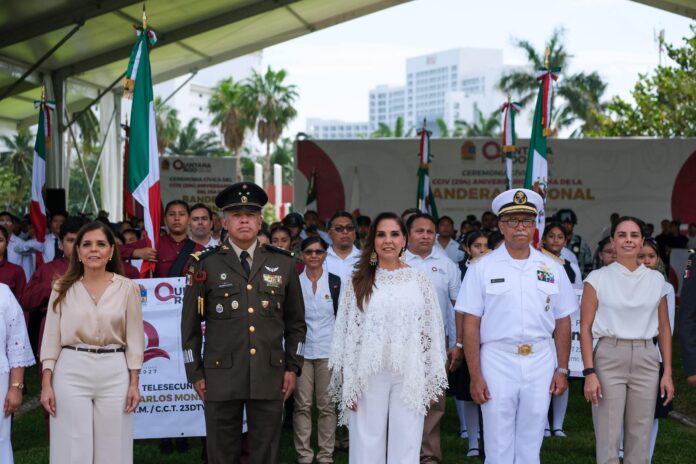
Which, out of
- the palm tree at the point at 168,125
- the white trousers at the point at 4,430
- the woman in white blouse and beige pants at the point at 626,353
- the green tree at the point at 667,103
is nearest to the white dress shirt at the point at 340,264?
the woman in white blouse and beige pants at the point at 626,353

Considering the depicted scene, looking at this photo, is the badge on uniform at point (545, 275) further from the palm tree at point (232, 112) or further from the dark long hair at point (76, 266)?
the palm tree at point (232, 112)

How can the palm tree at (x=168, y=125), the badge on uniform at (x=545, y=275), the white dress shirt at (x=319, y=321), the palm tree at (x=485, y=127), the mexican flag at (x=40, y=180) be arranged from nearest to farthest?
the badge on uniform at (x=545, y=275) → the white dress shirt at (x=319, y=321) → the mexican flag at (x=40, y=180) → the palm tree at (x=168, y=125) → the palm tree at (x=485, y=127)

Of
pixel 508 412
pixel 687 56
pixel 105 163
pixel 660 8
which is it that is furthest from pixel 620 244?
pixel 687 56

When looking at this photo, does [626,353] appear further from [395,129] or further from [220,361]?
[395,129]

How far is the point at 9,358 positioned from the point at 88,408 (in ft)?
2.16

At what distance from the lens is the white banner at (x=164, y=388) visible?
6984 millimetres

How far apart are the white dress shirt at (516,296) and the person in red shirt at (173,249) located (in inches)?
98.7

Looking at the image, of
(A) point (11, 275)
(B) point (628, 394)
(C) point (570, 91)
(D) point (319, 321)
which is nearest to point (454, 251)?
(D) point (319, 321)

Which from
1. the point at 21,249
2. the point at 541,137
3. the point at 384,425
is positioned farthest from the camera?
the point at 21,249

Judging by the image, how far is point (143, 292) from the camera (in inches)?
273

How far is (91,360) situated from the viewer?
5.02 meters

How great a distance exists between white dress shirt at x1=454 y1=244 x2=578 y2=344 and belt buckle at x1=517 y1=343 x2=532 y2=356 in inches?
1.1

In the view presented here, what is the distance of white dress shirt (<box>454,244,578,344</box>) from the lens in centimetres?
518

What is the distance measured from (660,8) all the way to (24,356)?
52.6 ft
